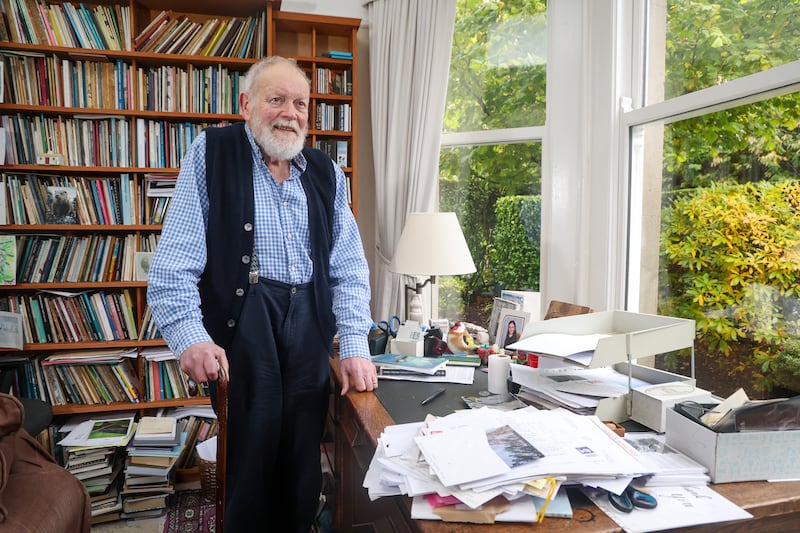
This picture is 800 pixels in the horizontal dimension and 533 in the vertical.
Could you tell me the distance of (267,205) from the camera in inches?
60.8

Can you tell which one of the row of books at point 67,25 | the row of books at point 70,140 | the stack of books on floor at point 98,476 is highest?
the row of books at point 67,25

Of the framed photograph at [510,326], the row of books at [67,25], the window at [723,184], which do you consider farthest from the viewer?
the row of books at [67,25]

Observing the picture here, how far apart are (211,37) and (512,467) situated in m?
2.70

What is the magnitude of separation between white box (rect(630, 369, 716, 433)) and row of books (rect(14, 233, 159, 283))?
2.35m

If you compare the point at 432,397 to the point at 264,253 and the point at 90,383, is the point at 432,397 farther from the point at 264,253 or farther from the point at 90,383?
the point at 90,383

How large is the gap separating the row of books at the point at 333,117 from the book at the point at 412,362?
1.59 metres

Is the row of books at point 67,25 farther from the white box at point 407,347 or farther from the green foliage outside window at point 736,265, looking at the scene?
the green foliage outside window at point 736,265

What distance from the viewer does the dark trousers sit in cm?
145

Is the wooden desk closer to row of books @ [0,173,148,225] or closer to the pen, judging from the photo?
the pen

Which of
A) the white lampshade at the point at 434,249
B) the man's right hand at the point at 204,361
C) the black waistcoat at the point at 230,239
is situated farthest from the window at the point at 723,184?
the man's right hand at the point at 204,361

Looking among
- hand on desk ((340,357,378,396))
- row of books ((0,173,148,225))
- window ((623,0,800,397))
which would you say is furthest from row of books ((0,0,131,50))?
window ((623,0,800,397))

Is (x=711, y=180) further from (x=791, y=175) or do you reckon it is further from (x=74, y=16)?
(x=74, y=16)

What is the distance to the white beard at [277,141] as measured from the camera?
1576 millimetres

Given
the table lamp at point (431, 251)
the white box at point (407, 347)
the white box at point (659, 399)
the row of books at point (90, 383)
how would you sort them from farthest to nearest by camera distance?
1. the row of books at point (90, 383)
2. the table lamp at point (431, 251)
3. the white box at point (407, 347)
4. the white box at point (659, 399)
